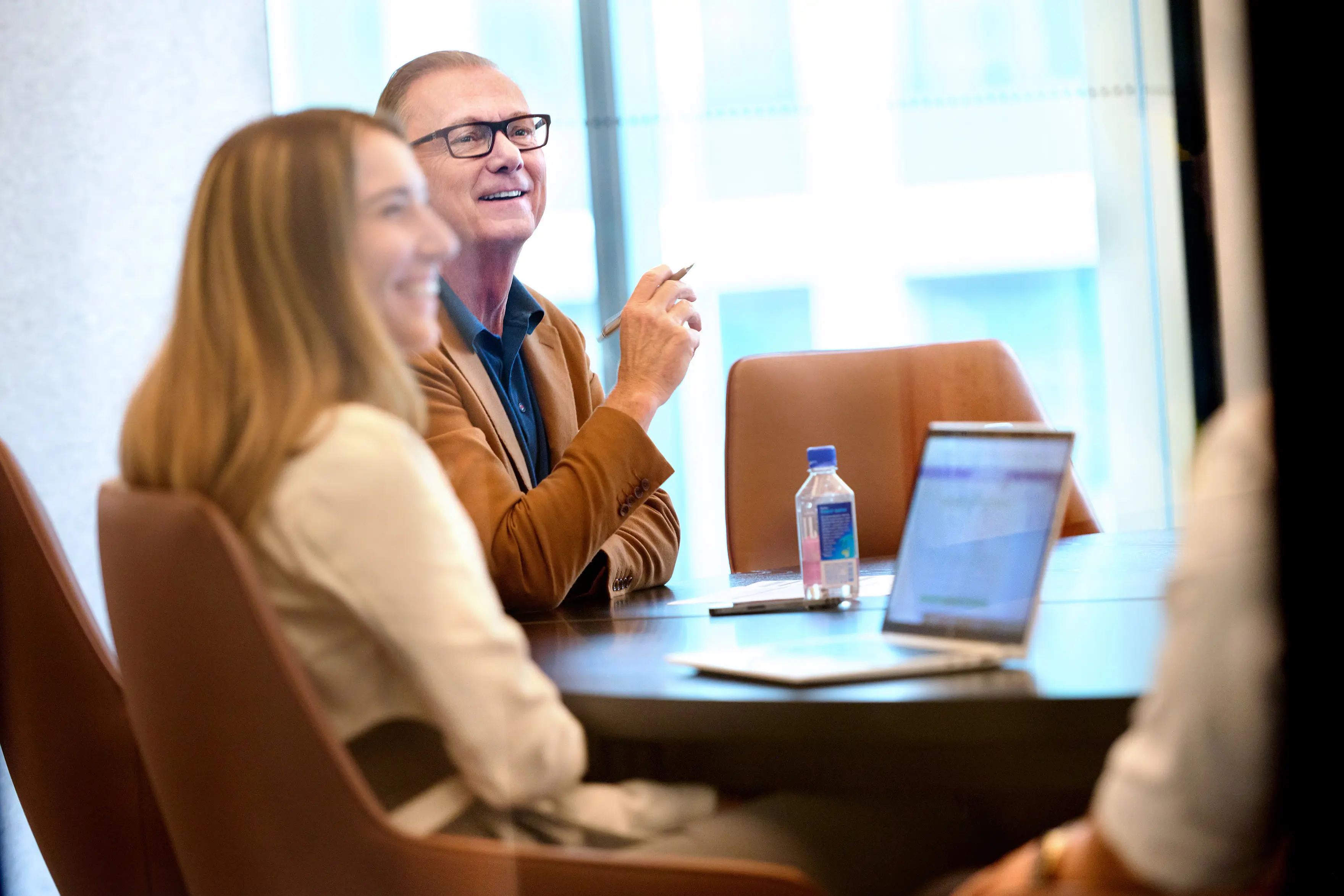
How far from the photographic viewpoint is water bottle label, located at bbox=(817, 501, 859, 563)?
1298 millimetres

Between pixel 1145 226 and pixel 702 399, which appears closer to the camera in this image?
pixel 1145 226

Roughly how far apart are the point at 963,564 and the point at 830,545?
1.57 feet

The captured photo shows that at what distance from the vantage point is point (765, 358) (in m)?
2.19

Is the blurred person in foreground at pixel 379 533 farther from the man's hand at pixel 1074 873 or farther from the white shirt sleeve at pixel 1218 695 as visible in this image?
the white shirt sleeve at pixel 1218 695

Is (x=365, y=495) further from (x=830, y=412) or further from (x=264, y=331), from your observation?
(x=830, y=412)

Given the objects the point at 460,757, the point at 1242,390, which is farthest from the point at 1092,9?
the point at 460,757

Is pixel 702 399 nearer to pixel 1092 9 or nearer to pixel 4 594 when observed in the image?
pixel 4 594


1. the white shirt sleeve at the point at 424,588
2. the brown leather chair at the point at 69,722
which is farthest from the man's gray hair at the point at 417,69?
the white shirt sleeve at the point at 424,588

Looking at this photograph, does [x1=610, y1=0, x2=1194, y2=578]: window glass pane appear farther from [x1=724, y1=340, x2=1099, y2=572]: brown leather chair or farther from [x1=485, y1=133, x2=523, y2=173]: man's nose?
[x1=485, y1=133, x2=523, y2=173]: man's nose

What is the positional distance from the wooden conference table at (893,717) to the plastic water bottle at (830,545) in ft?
1.09

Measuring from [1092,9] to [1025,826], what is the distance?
0.48 meters

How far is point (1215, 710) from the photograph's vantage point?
58 cm

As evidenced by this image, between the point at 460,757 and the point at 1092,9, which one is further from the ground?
the point at 1092,9

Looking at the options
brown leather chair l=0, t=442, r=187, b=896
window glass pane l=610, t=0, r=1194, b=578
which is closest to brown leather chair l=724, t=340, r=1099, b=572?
window glass pane l=610, t=0, r=1194, b=578
